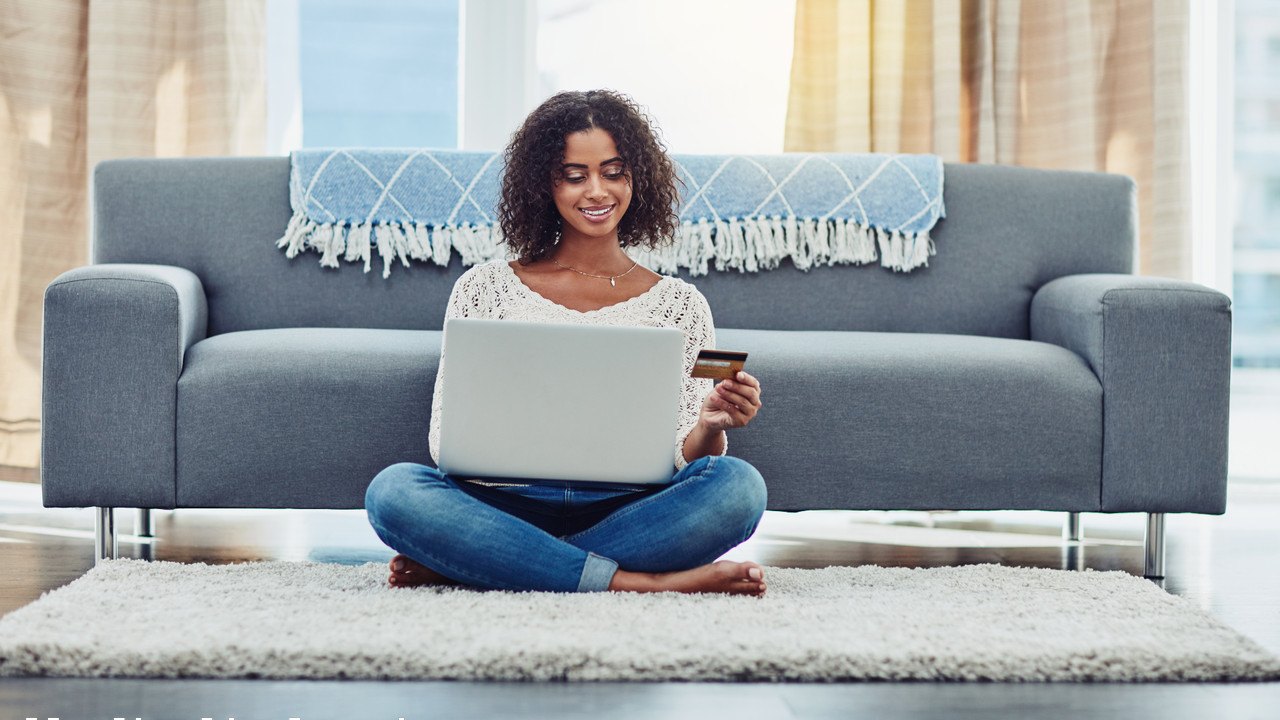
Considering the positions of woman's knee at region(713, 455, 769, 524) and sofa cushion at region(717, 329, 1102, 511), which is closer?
woman's knee at region(713, 455, 769, 524)

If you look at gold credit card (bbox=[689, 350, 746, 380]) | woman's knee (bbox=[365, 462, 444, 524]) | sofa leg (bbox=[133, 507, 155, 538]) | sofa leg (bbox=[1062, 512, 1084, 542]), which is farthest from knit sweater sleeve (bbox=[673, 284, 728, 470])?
sofa leg (bbox=[133, 507, 155, 538])

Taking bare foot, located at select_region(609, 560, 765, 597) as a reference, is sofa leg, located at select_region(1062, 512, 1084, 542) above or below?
below

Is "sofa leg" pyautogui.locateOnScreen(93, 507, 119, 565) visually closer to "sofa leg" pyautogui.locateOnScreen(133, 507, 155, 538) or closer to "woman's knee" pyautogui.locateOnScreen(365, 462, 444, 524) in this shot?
"sofa leg" pyautogui.locateOnScreen(133, 507, 155, 538)

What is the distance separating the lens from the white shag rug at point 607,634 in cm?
111

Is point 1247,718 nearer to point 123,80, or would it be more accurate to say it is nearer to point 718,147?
point 718,147

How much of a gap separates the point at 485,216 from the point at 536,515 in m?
0.93

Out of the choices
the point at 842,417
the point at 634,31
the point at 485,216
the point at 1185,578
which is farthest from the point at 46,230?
the point at 1185,578

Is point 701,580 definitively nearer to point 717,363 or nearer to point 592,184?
point 717,363

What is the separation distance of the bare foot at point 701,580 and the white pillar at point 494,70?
1.88 m

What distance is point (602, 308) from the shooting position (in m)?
1.60

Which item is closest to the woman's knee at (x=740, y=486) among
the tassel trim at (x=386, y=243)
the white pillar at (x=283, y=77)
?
the tassel trim at (x=386, y=243)

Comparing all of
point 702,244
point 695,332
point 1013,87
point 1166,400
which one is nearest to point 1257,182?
point 1013,87

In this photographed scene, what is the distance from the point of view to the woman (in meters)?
1.37

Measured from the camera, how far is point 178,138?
2.70 meters
